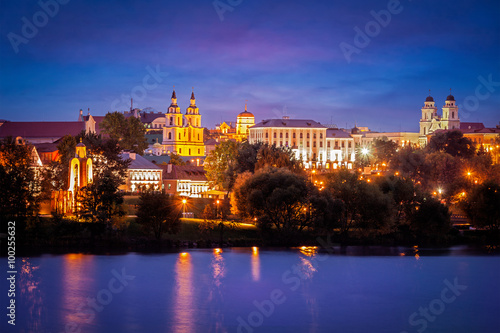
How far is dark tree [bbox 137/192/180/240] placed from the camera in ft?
171

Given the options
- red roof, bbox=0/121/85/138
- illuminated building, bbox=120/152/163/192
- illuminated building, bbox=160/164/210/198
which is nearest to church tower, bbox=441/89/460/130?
red roof, bbox=0/121/85/138

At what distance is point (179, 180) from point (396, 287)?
48.6 m

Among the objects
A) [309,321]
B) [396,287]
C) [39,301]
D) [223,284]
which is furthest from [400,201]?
[39,301]

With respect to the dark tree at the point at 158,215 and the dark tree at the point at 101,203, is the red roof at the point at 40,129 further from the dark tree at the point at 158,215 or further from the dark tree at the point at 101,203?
the dark tree at the point at 158,215

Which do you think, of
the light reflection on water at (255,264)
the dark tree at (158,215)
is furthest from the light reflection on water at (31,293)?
the light reflection on water at (255,264)

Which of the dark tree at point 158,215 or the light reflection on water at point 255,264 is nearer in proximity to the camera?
the light reflection on water at point 255,264

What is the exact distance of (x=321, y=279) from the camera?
1722 inches

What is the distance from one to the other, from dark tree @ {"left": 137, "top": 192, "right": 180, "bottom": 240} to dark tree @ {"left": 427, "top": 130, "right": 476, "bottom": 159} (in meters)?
76.7

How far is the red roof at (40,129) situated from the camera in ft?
376

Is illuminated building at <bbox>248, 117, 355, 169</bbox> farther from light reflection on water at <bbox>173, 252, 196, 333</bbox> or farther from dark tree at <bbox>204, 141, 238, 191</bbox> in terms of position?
light reflection on water at <bbox>173, 252, 196, 333</bbox>

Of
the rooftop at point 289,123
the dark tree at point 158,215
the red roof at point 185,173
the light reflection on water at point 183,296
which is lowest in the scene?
the light reflection on water at point 183,296

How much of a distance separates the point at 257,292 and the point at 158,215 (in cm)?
1405

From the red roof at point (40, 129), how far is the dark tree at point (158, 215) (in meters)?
65.8

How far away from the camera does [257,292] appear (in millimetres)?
40500
